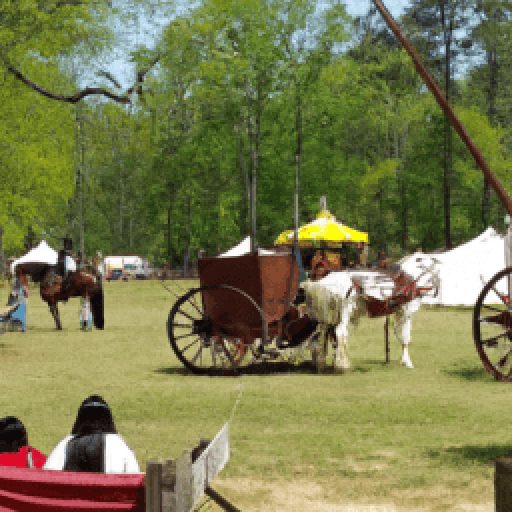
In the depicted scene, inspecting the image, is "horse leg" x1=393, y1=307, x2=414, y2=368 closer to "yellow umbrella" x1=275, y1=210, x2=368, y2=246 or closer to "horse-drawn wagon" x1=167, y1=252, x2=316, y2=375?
"horse-drawn wagon" x1=167, y1=252, x2=316, y2=375

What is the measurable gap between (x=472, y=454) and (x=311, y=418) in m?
2.78

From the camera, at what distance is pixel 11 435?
654 cm

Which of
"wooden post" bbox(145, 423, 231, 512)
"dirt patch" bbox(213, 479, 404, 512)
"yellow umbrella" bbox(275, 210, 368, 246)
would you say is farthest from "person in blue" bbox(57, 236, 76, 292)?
"wooden post" bbox(145, 423, 231, 512)

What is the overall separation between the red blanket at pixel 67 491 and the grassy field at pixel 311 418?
2983 millimetres

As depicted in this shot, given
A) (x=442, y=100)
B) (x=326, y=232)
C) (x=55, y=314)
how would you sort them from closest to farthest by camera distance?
1. (x=442, y=100)
2. (x=55, y=314)
3. (x=326, y=232)

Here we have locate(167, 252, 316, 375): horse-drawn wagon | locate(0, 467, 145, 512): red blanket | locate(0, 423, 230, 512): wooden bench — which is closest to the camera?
locate(0, 423, 230, 512): wooden bench

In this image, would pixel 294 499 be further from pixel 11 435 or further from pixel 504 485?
pixel 504 485

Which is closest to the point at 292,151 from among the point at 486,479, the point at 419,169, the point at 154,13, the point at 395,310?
the point at 419,169

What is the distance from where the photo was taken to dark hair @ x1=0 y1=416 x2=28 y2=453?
257 inches

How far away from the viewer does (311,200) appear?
60.4 m

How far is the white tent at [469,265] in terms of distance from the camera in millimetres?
35375

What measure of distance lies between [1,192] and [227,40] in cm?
1426

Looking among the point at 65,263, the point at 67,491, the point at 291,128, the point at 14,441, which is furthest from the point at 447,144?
the point at 67,491

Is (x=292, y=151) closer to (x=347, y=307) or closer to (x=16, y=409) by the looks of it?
(x=347, y=307)
